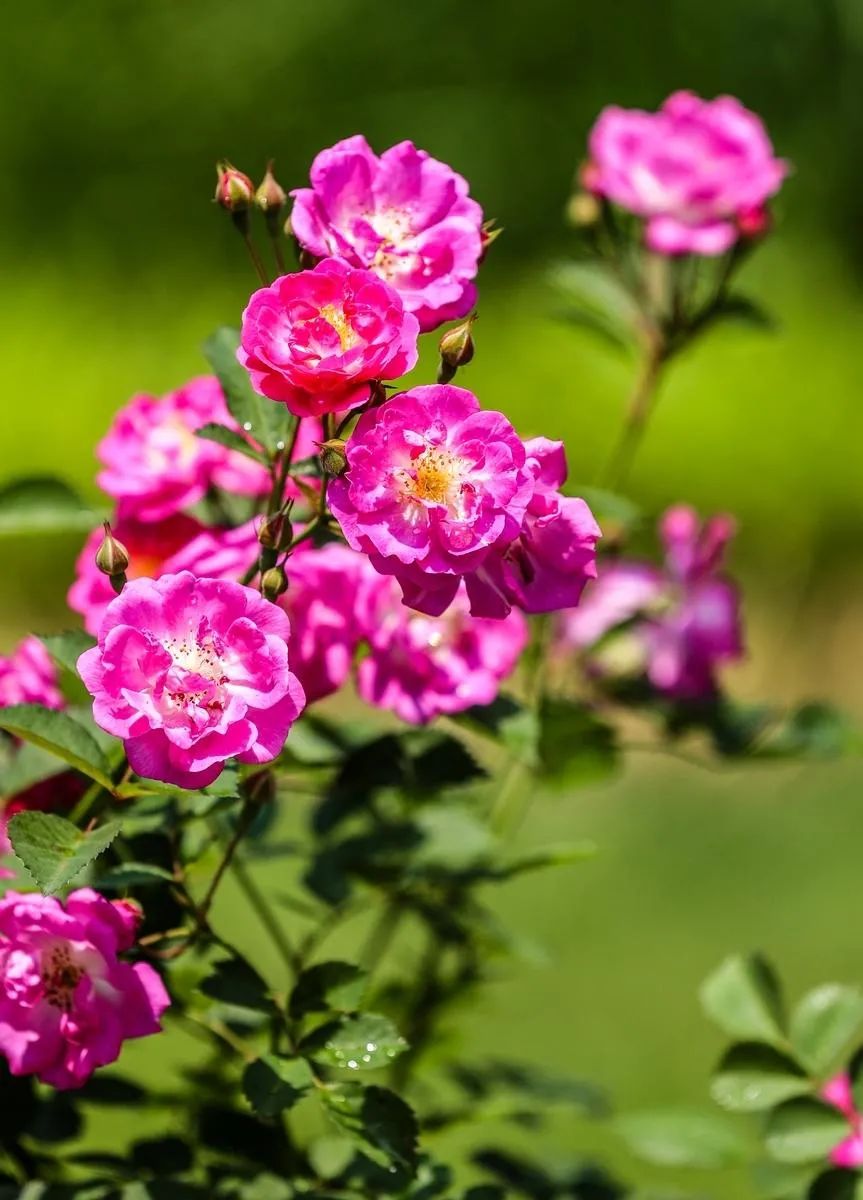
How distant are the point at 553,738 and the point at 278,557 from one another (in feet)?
1.03

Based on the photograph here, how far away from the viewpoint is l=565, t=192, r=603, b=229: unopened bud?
126cm

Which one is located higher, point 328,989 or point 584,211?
point 584,211

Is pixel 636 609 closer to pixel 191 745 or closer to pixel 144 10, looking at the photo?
pixel 191 745

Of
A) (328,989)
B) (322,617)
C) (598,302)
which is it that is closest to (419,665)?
(322,617)

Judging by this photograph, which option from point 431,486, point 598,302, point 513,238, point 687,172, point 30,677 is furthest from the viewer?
point 513,238

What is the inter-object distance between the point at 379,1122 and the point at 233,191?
39 centimetres

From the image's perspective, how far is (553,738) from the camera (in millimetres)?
1041

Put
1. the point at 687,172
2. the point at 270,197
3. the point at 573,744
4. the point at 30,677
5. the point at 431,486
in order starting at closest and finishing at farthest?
the point at 431,486, the point at 270,197, the point at 30,677, the point at 573,744, the point at 687,172

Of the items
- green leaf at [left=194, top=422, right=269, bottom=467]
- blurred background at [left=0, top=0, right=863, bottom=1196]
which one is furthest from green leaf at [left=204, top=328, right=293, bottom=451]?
blurred background at [left=0, top=0, right=863, bottom=1196]

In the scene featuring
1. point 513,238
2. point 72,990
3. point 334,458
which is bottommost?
point 513,238

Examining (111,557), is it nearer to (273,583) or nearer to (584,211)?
(273,583)

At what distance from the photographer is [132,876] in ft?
2.60

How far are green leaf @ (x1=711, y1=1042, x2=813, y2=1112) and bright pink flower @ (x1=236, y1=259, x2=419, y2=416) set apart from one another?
43 centimetres

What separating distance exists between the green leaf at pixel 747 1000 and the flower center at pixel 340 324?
0.46m
